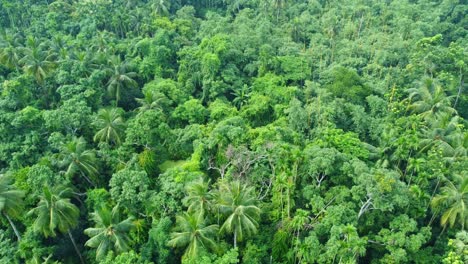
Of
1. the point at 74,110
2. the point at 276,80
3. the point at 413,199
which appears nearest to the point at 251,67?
the point at 276,80

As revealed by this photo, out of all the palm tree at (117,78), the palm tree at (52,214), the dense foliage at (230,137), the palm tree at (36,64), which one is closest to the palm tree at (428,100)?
the dense foliage at (230,137)

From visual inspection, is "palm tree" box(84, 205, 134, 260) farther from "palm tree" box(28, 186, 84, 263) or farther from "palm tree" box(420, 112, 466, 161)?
"palm tree" box(420, 112, 466, 161)

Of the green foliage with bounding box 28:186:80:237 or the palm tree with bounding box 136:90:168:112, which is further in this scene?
the palm tree with bounding box 136:90:168:112

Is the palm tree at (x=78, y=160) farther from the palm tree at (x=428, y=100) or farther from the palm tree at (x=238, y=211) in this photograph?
the palm tree at (x=428, y=100)

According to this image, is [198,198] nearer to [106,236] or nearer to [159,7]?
[106,236]

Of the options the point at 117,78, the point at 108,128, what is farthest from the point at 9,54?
the point at 108,128

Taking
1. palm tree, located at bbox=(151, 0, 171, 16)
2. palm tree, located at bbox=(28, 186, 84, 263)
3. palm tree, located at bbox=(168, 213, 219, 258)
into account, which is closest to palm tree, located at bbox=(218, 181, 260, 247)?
palm tree, located at bbox=(168, 213, 219, 258)

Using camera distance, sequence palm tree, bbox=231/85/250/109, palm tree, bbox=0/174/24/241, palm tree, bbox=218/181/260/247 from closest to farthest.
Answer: palm tree, bbox=218/181/260/247, palm tree, bbox=0/174/24/241, palm tree, bbox=231/85/250/109
